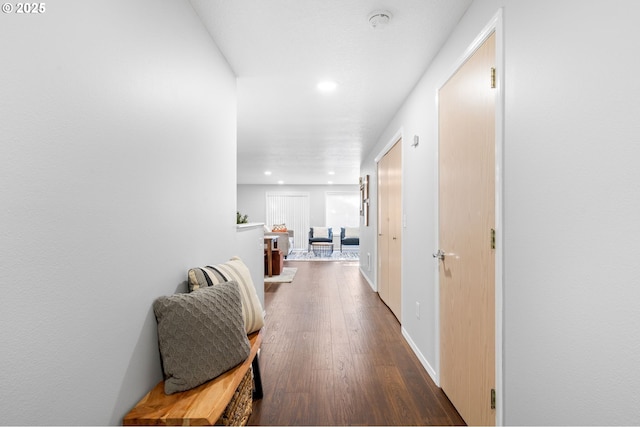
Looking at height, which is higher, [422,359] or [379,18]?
[379,18]

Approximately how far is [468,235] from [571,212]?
778mm

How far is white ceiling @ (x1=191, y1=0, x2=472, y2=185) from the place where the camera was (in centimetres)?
182

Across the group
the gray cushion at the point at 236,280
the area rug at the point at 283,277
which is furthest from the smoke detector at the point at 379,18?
the area rug at the point at 283,277

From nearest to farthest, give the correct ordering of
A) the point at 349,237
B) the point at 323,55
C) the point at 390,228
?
the point at 323,55
the point at 390,228
the point at 349,237

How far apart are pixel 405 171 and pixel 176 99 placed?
2.26 m

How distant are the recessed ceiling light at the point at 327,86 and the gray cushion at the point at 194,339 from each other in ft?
6.90

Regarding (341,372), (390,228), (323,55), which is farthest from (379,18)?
(390,228)

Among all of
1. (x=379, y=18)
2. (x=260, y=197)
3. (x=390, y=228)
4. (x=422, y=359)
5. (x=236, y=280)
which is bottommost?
(x=422, y=359)

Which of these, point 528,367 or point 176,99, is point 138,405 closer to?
point 176,99

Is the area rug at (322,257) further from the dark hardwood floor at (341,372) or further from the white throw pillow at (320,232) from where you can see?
the dark hardwood floor at (341,372)

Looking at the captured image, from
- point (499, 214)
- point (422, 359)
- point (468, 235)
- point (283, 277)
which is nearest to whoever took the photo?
point (499, 214)

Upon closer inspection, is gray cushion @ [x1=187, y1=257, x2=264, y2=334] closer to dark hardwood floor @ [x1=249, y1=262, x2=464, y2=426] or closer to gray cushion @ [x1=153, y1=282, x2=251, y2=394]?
gray cushion @ [x1=153, y1=282, x2=251, y2=394]

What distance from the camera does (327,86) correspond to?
2.90m

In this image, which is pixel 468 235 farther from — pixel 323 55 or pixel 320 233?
pixel 320 233
